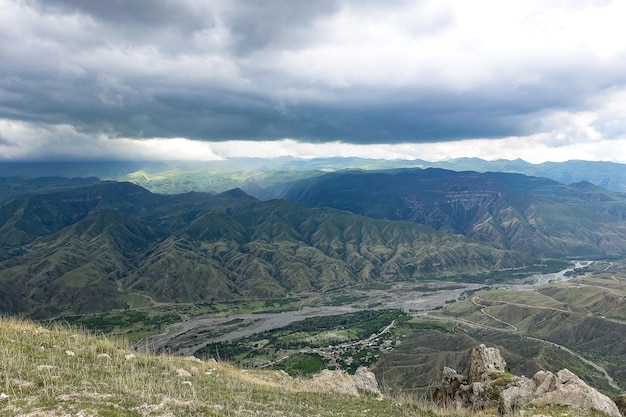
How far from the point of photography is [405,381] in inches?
6275

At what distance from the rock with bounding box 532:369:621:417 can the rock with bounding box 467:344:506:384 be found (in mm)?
10766

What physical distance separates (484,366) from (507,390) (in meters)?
10.9

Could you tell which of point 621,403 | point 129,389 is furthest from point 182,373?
point 621,403

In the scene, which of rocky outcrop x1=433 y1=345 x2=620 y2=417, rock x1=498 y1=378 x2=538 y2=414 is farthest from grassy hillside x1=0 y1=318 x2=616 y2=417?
rock x1=498 y1=378 x2=538 y2=414

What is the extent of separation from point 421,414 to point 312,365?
546 ft

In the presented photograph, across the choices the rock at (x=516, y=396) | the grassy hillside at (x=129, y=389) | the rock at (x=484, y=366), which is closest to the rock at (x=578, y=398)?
the rock at (x=516, y=396)

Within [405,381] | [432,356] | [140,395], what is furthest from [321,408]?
[432,356]

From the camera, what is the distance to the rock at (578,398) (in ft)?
118

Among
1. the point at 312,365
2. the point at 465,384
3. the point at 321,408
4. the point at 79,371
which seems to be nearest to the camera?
the point at 79,371

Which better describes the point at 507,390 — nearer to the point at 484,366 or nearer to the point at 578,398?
the point at 578,398

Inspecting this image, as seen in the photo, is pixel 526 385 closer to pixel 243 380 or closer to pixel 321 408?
pixel 321 408

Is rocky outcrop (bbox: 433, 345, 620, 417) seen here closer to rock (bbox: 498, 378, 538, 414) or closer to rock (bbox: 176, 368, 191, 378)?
rock (bbox: 498, 378, 538, 414)

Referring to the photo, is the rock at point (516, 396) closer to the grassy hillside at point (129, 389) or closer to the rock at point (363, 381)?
the grassy hillside at point (129, 389)

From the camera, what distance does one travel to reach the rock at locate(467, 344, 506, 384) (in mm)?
49812
